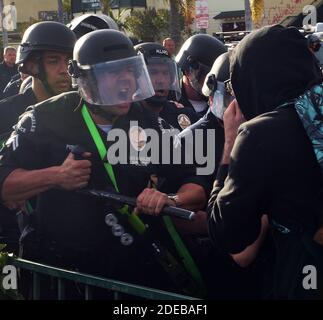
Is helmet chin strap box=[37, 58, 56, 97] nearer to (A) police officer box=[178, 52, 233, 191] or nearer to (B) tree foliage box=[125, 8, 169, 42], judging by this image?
(A) police officer box=[178, 52, 233, 191]

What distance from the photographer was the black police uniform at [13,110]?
4.37 meters

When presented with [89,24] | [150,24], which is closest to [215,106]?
[89,24]

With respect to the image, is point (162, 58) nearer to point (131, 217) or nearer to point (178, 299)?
point (131, 217)

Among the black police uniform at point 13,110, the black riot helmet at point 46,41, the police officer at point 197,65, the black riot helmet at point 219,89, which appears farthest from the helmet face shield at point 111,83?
the police officer at point 197,65

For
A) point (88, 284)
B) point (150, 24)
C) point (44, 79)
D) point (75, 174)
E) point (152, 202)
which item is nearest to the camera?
point (88, 284)

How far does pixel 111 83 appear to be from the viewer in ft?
10.8

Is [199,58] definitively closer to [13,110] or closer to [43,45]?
[43,45]

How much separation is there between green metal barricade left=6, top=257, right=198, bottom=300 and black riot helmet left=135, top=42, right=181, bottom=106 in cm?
188

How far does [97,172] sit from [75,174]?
12 centimetres

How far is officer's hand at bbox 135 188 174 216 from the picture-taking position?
114 inches

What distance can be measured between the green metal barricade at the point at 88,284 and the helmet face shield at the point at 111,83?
0.80 m

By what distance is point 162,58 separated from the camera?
15.7 feet

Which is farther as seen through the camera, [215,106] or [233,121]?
[215,106]

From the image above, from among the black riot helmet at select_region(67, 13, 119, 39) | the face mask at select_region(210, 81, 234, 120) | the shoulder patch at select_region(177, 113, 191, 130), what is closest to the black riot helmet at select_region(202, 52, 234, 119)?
the face mask at select_region(210, 81, 234, 120)
